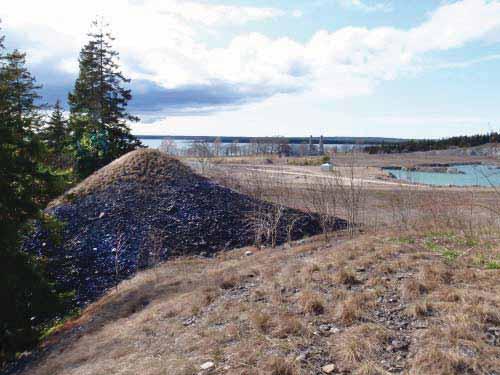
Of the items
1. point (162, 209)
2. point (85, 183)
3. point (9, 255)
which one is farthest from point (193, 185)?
point (9, 255)

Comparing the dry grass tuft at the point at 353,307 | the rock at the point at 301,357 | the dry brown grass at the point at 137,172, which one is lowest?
the rock at the point at 301,357

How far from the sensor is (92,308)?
6.95 metres

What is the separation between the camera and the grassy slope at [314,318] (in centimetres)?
357

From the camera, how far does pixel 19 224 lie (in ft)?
23.0

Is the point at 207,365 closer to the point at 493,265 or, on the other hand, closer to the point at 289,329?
the point at 289,329

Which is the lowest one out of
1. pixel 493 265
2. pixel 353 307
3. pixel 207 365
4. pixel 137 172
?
pixel 207 365

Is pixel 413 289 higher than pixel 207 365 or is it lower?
higher

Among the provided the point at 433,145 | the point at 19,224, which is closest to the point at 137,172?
the point at 19,224

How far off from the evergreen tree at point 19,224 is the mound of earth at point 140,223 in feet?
3.17

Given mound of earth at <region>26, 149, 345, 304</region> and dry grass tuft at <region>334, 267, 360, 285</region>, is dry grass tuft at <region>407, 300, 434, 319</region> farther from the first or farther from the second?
mound of earth at <region>26, 149, 345, 304</region>

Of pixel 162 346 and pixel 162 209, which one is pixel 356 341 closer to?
pixel 162 346

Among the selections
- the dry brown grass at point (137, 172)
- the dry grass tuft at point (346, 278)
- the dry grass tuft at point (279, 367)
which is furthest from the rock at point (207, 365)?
the dry brown grass at point (137, 172)

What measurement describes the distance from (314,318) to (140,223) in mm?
6215

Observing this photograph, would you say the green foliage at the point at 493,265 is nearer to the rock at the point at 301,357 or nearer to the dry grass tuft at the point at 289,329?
the dry grass tuft at the point at 289,329
